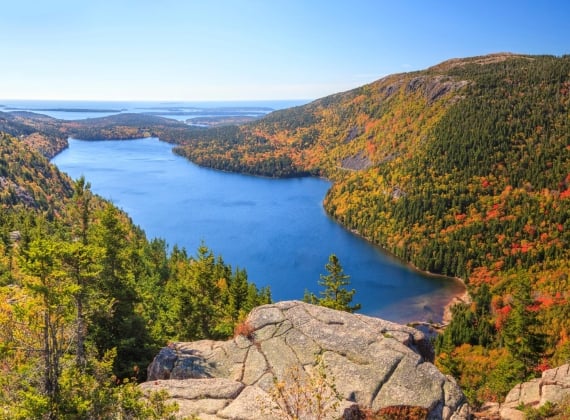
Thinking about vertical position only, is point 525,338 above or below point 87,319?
below

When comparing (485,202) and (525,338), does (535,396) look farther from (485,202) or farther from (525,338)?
(485,202)

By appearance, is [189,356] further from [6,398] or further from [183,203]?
[183,203]

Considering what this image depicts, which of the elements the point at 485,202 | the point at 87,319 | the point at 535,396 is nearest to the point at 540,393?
the point at 535,396

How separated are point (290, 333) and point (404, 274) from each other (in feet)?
319

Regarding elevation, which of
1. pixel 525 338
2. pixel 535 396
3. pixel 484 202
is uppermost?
pixel 535 396

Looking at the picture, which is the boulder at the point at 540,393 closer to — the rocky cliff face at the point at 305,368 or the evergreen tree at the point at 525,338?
the rocky cliff face at the point at 305,368

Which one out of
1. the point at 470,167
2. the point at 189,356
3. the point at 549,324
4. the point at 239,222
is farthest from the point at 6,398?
the point at 470,167

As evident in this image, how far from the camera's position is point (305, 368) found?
22828 millimetres

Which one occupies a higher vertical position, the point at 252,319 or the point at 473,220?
the point at 252,319

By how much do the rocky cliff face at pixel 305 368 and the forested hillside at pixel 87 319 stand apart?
369cm

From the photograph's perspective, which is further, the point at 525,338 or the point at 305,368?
the point at 525,338

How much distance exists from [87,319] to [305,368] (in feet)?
42.1

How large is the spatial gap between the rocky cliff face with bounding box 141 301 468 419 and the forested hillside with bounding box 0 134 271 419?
3689 millimetres

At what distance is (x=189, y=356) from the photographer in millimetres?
25734
